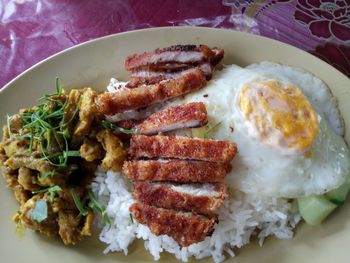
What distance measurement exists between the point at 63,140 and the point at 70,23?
1704 millimetres

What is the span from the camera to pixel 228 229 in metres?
2.94

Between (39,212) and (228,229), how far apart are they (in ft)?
3.91

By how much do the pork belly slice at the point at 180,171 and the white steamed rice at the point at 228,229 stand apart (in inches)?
12.8

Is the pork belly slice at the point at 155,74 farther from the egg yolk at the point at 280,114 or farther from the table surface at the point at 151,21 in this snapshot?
the table surface at the point at 151,21

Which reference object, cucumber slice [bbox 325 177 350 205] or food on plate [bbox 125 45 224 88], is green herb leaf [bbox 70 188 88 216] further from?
cucumber slice [bbox 325 177 350 205]

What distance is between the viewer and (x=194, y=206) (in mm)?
2674

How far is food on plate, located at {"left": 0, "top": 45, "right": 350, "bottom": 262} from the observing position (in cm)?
276

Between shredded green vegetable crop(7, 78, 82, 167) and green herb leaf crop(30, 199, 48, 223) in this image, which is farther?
shredded green vegetable crop(7, 78, 82, 167)

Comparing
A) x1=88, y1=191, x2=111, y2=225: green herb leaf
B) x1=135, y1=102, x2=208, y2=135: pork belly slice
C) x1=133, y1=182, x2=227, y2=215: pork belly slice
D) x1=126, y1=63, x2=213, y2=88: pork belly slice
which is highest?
x1=126, y1=63, x2=213, y2=88: pork belly slice

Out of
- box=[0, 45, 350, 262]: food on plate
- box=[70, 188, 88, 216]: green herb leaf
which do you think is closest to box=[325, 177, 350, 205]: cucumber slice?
box=[0, 45, 350, 262]: food on plate

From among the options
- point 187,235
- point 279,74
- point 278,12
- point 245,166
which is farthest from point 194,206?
point 278,12

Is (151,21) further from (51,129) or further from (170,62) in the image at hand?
(51,129)

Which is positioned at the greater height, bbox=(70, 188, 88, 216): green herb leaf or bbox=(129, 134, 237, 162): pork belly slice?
bbox=(129, 134, 237, 162): pork belly slice

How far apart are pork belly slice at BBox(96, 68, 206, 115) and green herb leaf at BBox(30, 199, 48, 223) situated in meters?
0.71
